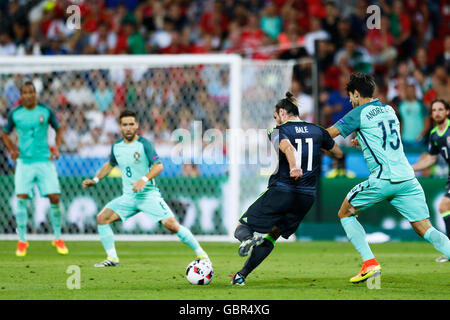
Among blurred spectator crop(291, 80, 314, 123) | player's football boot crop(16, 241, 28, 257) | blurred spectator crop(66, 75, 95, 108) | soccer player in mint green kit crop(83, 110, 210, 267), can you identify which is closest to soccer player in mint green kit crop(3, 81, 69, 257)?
player's football boot crop(16, 241, 28, 257)

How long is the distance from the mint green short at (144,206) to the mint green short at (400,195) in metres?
2.79

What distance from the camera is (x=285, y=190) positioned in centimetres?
798

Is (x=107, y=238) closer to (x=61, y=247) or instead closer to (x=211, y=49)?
(x=61, y=247)

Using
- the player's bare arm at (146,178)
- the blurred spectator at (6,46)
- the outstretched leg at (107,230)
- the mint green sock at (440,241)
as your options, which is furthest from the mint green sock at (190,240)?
the blurred spectator at (6,46)

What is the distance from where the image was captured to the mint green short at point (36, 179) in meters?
12.1

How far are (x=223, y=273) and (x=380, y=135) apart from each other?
2.53 m

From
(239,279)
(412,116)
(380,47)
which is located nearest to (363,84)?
(239,279)

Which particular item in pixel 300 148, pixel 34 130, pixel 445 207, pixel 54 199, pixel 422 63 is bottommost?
pixel 445 207

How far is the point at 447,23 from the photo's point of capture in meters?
18.0

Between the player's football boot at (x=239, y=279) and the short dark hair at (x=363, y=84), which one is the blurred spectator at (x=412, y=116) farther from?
the player's football boot at (x=239, y=279)

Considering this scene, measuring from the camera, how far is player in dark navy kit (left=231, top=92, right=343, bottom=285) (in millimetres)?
7941

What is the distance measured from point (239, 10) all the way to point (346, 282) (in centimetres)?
1092

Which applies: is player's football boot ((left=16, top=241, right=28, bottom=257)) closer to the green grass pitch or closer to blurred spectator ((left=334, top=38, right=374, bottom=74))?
the green grass pitch
